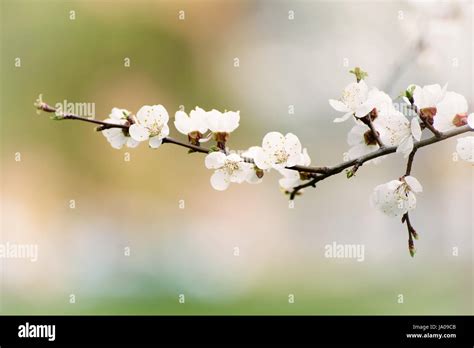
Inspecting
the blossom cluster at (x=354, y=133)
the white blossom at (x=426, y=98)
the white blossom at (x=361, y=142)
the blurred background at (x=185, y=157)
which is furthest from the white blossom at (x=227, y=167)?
the blurred background at (x=185, y=157)

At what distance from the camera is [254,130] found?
431 centimetres

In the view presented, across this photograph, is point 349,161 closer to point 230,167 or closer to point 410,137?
point 410,137

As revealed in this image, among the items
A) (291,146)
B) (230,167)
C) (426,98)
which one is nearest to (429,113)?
(426,98)

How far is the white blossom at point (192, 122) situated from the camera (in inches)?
50.6

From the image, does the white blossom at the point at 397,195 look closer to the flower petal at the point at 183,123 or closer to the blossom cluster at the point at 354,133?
the blossom cluster at the point at 354,133

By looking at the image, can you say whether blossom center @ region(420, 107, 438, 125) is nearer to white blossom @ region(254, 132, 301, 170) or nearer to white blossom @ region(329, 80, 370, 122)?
white blossom @ region(329, 80, 370, 122)

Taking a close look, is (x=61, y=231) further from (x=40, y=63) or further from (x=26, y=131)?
(x=40, y=63)

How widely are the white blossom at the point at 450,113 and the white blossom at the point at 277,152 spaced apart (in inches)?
10.5

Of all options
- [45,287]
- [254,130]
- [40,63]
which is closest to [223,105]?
[254,130]

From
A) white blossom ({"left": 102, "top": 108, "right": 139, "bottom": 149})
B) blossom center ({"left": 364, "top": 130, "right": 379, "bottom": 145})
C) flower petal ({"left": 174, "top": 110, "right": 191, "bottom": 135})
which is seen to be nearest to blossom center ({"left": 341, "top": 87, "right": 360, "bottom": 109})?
blossom center ({"left": 364, "top": 130, "right": 379, "bottom": 145})

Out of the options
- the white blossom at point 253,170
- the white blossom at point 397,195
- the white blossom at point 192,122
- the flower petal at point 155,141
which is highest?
the white blossom at point 192,122

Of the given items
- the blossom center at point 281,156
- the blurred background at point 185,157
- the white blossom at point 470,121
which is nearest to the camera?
the white blossom at point 470,121

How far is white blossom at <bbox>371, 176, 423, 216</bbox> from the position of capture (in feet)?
4.06

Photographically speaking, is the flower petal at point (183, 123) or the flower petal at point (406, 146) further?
the flower petal at point (183, 123)
